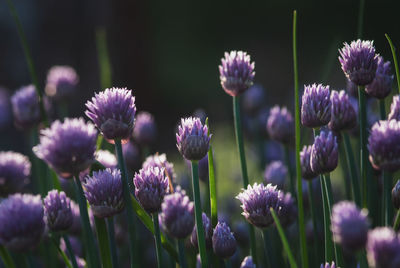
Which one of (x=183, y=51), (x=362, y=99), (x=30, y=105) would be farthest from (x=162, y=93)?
(x=362, y=99)

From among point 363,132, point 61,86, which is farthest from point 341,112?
point 61,86

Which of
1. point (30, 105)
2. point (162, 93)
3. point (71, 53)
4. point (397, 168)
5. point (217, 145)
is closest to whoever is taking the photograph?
point (397, 168)

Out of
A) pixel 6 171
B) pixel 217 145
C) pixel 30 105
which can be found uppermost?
pixel 217 145

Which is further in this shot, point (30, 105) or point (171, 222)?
point (30, 105)

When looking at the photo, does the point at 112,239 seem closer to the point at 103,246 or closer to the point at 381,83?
Answer: the point at 103,246

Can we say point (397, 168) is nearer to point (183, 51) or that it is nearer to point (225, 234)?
point (225, 234)

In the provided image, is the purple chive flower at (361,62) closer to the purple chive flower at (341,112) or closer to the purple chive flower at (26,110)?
the purple chive flower at (341,112)

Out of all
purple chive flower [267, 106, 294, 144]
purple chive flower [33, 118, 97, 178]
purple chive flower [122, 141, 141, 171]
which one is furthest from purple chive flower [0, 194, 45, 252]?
purple chive flower [122, 141, 141, 171]
